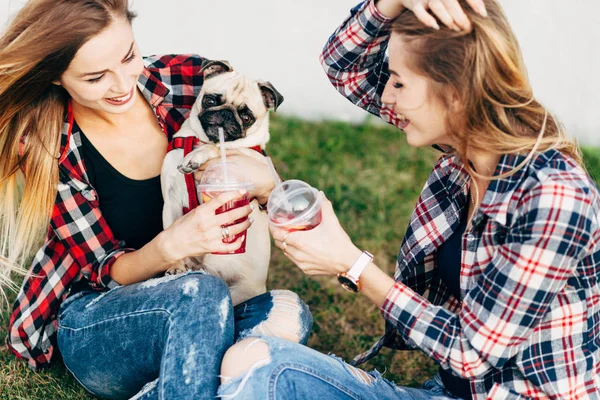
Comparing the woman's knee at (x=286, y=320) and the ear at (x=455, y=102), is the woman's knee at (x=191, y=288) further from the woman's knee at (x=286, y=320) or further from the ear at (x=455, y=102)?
the ear at (x=455, y=102)

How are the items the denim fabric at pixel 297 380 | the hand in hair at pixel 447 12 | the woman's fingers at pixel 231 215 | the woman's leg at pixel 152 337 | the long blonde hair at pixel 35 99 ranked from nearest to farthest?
the hand in hair at pixel 447 12
the denim fabric at pixel 297 380
the woman's leg at pixel 152 337
the woman's fingers at pixel 231 215
the long blonde hair at pixel 35 99

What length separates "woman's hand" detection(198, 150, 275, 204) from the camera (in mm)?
2637

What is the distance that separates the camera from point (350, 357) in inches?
130

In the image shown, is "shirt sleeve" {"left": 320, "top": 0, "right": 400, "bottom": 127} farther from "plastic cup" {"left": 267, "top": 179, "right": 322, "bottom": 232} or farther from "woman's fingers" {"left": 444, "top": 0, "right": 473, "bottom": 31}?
"plastic cup" {"left": 267, "top": 179, "right": 322, "bottom": 232}

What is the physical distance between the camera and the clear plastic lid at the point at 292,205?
207 centimetres

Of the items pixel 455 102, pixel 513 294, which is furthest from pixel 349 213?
pixel 513 294

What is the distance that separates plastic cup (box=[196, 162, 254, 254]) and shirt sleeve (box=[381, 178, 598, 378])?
61cm

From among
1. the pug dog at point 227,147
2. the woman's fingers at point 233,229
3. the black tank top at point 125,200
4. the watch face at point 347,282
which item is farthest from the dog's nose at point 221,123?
the watch face at point 347,282

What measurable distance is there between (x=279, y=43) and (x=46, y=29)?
3.21 metres

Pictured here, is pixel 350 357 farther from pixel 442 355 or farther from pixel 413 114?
pixel 413 114

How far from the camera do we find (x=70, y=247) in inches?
109

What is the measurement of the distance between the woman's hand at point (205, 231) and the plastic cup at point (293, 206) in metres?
0.21

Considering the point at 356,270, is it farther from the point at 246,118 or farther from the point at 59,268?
the point at 59,268

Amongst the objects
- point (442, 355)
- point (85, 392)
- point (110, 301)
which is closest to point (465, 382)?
point (442, 355)
